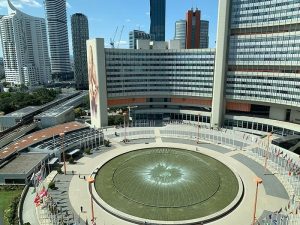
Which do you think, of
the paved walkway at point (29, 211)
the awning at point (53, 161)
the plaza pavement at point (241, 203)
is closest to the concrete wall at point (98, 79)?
the plaza pavement at point (241, 203)

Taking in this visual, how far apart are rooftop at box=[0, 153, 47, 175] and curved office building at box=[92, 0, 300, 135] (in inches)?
1438

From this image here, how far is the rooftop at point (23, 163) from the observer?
58562 millimetres

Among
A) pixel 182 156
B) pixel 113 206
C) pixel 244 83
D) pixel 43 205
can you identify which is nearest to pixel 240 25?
pixel 244 83

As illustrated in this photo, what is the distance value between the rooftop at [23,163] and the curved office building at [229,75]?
3653 centimetres

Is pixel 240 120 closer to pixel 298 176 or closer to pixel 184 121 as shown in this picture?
pixel 184 121

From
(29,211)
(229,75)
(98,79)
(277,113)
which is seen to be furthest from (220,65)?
(29,211)

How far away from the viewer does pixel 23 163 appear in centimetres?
6253

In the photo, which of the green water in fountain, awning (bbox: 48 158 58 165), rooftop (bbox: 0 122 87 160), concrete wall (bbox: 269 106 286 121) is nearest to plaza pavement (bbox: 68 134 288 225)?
the green water in fountain

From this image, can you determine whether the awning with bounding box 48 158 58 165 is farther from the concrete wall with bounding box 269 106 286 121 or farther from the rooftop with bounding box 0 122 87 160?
Answer: the concrete wall with bounding box 269 106 286 121

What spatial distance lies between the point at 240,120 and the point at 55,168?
226 feet

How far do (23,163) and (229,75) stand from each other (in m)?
75.9

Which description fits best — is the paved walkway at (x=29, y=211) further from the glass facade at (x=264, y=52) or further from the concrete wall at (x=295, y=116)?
the concrete wall at (x=295, y=116)

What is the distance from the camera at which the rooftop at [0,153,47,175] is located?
192 ft

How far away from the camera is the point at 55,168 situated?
6456 cm
